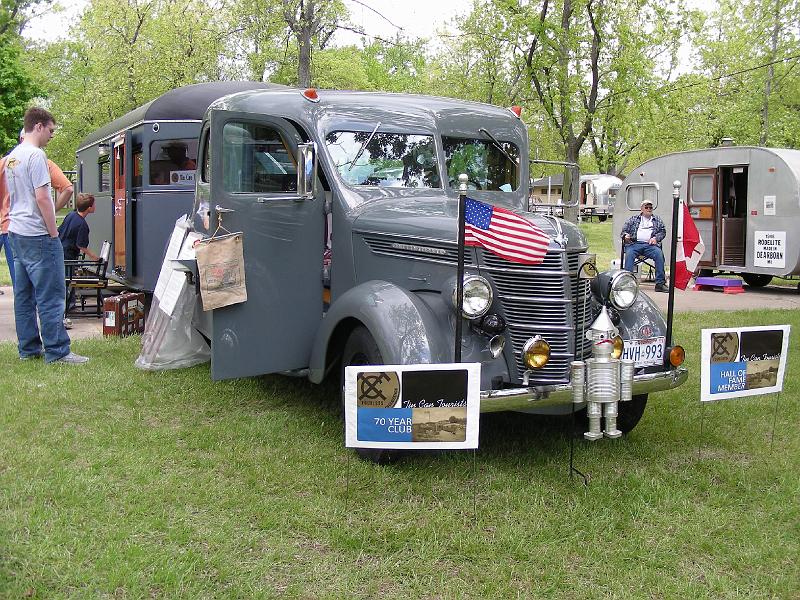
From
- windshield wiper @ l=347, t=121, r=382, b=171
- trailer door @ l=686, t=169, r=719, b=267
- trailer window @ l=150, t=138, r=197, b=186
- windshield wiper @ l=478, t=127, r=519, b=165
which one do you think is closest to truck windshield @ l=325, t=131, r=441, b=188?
windshield wiper @ l=347, t=121, r=382, b=171

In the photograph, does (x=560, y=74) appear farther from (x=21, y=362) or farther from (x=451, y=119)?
(x=21, y=362)

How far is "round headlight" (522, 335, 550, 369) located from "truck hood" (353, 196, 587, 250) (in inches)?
21.5

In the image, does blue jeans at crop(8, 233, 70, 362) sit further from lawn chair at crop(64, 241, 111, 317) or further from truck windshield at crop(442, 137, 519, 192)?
truck windshield at crop(442, 137, 519, 192)

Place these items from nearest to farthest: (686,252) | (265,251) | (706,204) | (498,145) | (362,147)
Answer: (265,251) → (686,252) → (362,147) → (498,145) → (706,204)

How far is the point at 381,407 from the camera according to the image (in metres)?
3.89

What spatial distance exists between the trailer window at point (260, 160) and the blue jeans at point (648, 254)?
362 inches

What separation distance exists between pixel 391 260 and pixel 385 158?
36.7 inches

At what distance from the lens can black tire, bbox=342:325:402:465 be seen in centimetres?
450

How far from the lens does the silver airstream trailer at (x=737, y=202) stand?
13062mm

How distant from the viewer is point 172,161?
30.4 ft

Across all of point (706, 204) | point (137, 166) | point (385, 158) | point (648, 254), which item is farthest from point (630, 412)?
point (706, 204)

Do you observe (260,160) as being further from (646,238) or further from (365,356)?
(646,238)

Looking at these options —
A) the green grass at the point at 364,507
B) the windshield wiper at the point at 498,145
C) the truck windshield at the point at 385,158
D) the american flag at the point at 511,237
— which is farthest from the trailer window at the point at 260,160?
the american flag at the point at 511,237

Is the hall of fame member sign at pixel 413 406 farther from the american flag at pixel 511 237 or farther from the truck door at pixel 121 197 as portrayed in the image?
the truck door at pixel 121 197
